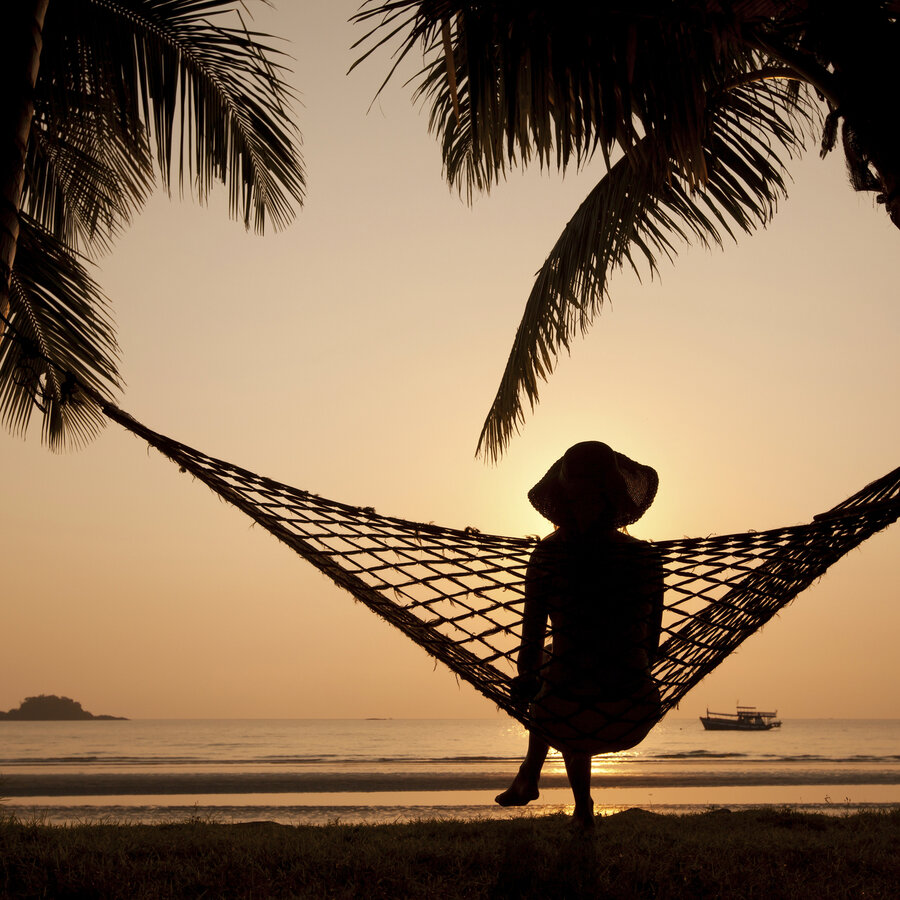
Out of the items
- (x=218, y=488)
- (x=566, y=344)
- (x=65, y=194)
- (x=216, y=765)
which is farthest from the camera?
(x=216, y=765)

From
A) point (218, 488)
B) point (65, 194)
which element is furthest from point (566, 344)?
point (65, 194)

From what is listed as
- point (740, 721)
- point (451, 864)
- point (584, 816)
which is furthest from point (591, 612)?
point (740, 721)

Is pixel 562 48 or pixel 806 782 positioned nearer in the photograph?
pixel 562 48

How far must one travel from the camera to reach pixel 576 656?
183 cm

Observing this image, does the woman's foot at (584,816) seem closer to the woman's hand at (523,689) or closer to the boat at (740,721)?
the woman's hand at (523,689)

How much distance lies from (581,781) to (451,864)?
0.43 meters

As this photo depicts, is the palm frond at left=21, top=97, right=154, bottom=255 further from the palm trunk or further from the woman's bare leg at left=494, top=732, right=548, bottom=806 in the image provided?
the woman's bare leg at left=494, top=732, right=548, bottom=806

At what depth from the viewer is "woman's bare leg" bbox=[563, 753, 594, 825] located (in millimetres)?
2037

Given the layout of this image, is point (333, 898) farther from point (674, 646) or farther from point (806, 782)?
point (806, 782)

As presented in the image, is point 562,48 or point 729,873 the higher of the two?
point 562,48

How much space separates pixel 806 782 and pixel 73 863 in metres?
10.9

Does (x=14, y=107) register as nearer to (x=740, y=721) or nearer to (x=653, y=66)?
(x=653, y=66)

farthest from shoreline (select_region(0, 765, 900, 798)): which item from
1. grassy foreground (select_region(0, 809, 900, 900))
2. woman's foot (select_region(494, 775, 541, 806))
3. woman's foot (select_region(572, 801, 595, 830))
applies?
woman's foot (select_region(494, 775, 541, 806))

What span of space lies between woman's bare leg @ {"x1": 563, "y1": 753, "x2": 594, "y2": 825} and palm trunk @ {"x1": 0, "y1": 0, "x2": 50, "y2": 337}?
1602mm
